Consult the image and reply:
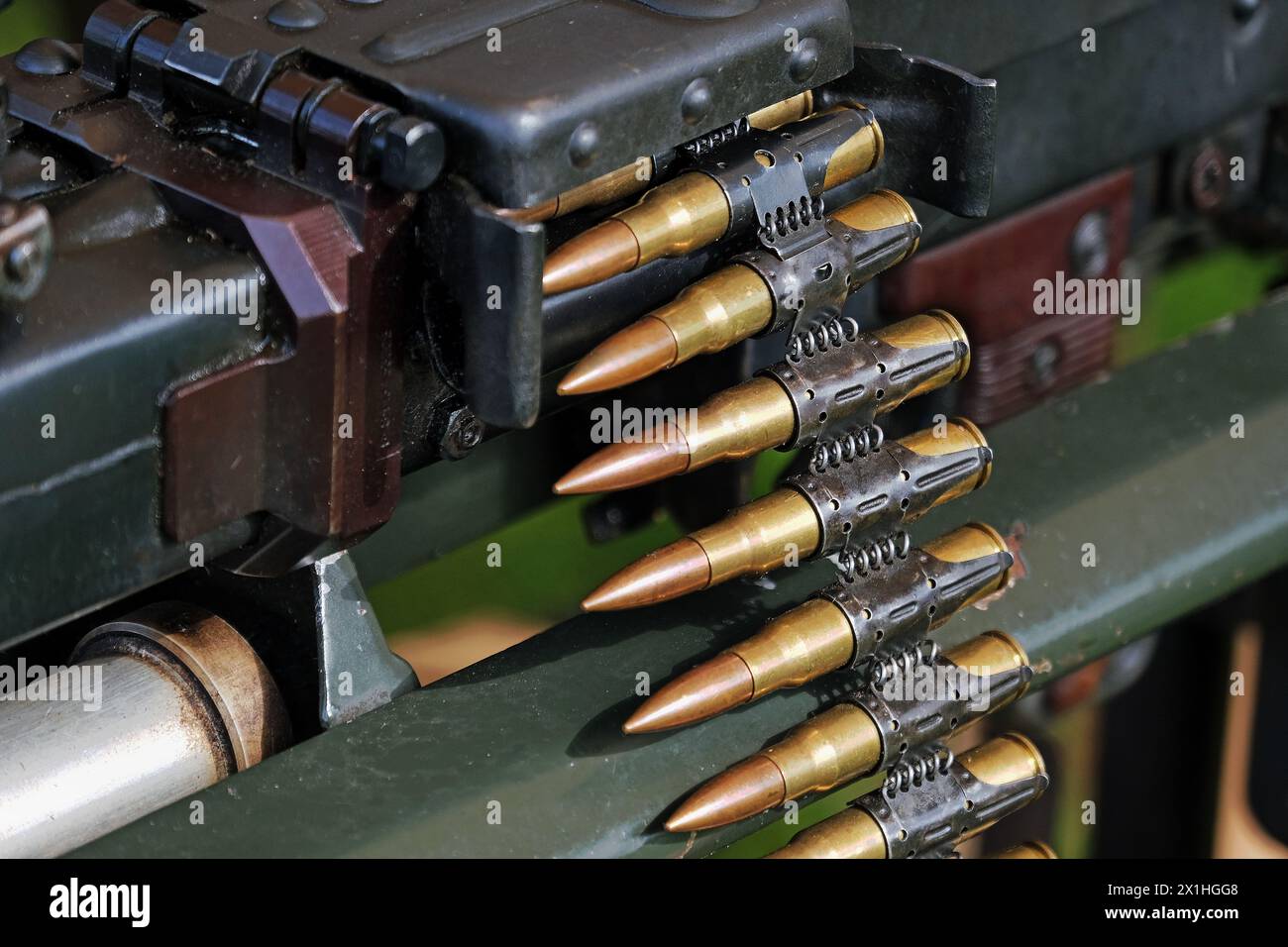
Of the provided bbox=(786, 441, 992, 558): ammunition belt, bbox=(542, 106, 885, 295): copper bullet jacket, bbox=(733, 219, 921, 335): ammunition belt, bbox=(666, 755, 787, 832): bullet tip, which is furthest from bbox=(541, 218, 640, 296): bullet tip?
bbox=(666, 755, 787, 832): bullet tip

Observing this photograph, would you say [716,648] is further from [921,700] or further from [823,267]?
[823,267]

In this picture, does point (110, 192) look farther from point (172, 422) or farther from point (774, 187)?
point (774, 187)

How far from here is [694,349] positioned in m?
1.21

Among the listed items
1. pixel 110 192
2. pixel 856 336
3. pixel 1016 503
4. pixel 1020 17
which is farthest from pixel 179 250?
pixel 1020 17

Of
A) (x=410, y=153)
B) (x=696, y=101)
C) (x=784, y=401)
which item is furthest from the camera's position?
(x=784, y=401)

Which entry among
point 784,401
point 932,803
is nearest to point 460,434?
point 784,401

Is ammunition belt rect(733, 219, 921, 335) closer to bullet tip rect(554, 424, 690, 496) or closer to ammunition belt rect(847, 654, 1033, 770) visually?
bullet tip rect(554, 424, 690, 496)

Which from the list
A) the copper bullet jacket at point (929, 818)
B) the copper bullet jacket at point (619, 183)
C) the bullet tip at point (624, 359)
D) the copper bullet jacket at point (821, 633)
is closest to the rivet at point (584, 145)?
the copper bullet jacket at point (619, 183)

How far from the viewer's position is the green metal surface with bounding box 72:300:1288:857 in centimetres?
113

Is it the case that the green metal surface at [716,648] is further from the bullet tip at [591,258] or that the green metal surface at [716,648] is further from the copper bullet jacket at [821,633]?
the bullet tip at [591,258]

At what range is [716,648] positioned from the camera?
4.21ft

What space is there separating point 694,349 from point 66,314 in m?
0.39

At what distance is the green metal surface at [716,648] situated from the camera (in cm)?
113

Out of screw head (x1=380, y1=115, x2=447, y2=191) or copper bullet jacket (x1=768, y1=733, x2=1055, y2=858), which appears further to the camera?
copper bullet jacket (x1=768, y1=733, x2=1055, y2=858)
